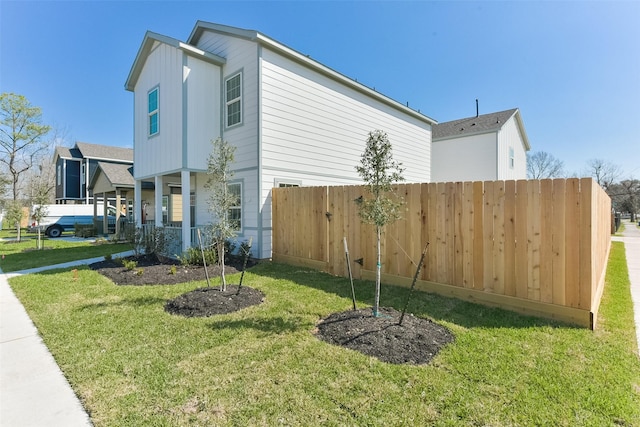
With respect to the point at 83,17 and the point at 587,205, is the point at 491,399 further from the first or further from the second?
the point at 83,17

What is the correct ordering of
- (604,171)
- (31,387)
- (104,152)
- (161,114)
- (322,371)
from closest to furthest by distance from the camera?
(31,387) < (322,371) < (161,114) < (104,152) < (604,171)

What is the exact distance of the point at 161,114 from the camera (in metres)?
9.70

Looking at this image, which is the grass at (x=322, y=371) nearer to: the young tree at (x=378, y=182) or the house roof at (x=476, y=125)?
the young tree at (x=378, y=182)

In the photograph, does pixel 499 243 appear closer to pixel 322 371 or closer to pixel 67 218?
pixel 322 371

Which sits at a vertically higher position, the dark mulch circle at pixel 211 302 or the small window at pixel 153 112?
the small window at pixel 153 112

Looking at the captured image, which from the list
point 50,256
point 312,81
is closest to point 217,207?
point 312,81

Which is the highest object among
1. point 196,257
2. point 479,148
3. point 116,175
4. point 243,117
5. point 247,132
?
point 479,148

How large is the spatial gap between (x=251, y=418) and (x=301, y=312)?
91.7 inches

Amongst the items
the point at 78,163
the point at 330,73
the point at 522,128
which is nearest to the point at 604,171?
the point at 522,128

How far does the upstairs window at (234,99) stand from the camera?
9.17m

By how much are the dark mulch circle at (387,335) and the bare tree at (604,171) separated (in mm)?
58180

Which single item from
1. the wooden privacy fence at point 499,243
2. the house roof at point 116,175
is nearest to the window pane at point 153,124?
the house roof at point 116,175

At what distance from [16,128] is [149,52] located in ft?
66.2

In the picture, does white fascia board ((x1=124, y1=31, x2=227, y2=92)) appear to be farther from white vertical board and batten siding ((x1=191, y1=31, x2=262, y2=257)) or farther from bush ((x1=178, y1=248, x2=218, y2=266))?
bush ((x1=178, y1=248, x2=218, y2=266))
